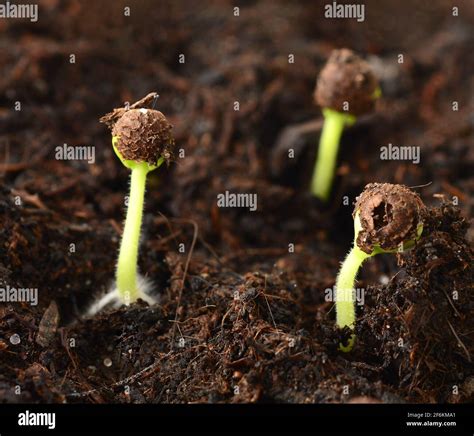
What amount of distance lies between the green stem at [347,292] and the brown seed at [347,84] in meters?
1.04

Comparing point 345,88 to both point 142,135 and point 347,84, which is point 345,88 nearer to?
point 347,84

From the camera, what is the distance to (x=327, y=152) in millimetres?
3691

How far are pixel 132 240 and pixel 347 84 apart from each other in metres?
1.37

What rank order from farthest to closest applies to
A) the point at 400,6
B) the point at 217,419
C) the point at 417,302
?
the point at 400,6 → the point at 417,302 → the point at 217,419

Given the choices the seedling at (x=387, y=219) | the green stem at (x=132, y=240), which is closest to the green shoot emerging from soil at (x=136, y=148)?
the green stem at (x=132, y=240)

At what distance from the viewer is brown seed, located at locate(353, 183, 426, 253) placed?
2381 millimetres

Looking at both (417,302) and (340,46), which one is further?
(340,46)

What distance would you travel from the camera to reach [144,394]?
254cm

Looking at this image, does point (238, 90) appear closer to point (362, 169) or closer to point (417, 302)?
point (362, 169)

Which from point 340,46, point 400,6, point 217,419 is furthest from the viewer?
point 400,6

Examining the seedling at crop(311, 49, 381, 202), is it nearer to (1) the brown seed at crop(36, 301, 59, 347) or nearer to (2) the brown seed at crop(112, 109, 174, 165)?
(2) the brown seed at crop(112, 109, 174, 165)

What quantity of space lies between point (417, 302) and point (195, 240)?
121 centimetres

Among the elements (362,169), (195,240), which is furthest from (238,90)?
(195,240)

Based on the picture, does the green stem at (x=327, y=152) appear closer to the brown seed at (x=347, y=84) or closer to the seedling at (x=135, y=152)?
the brown seed at (x=347, y=84)
